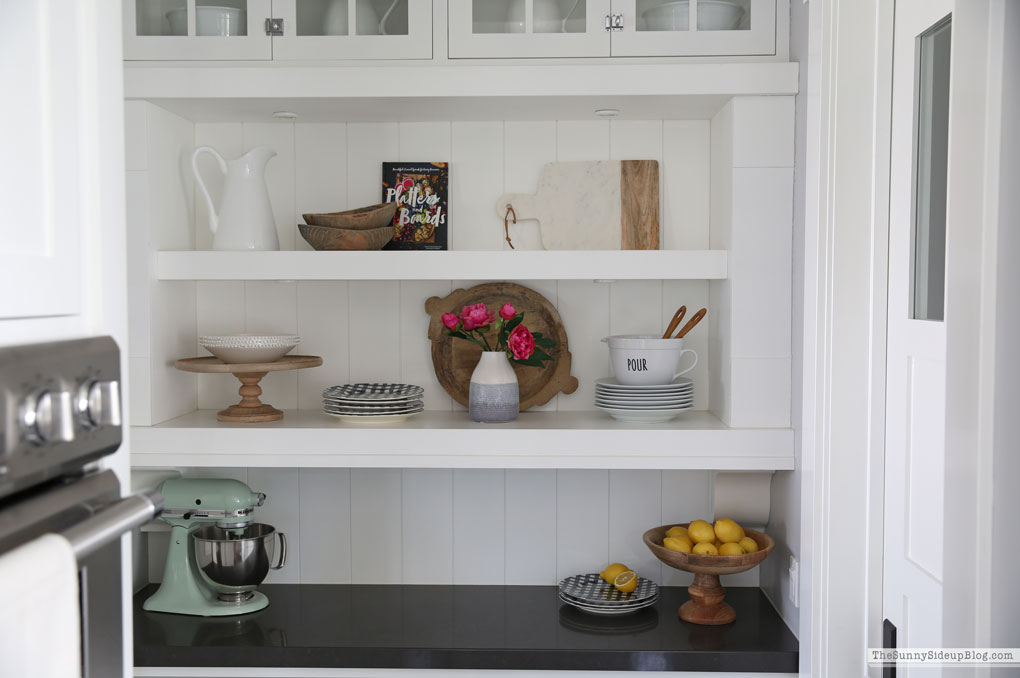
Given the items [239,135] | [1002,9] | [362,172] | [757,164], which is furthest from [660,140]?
[1002,9]

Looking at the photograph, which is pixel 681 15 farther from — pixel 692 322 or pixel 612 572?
pixel 612 572

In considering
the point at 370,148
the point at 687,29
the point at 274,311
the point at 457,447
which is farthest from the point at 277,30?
the point at 457,447

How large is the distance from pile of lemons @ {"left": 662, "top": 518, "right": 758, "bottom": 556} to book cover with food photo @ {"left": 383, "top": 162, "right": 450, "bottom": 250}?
36.1 inches

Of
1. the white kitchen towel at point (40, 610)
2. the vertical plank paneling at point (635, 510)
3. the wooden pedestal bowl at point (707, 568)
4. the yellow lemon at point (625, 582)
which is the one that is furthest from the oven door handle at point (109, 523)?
the vertical plank paneling at point (635, 510)

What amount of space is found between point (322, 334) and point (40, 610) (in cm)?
162

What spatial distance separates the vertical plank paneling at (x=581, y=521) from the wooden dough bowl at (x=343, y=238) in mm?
764

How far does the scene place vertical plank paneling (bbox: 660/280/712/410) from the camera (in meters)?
2.29

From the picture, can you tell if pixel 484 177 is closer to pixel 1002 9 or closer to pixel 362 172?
pixel 362 172

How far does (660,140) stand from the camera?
2260 millimetres

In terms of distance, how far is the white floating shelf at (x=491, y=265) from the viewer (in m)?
2.01

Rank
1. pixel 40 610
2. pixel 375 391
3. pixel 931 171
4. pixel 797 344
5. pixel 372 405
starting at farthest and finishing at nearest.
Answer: pixel 375 391 → pixel 372 405 → pixel 797 344 → pixel 931 171 → pixel 40 610

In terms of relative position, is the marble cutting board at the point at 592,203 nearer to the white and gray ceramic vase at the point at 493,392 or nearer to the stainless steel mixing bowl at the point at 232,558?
the white and gray ceramic vase at the point at 493,392

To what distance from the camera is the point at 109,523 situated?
83 centimetres

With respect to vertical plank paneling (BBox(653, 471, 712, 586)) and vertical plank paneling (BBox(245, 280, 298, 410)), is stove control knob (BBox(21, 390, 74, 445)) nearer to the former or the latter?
vertical plank paneling (BBox(245, 280, 298, 410))
